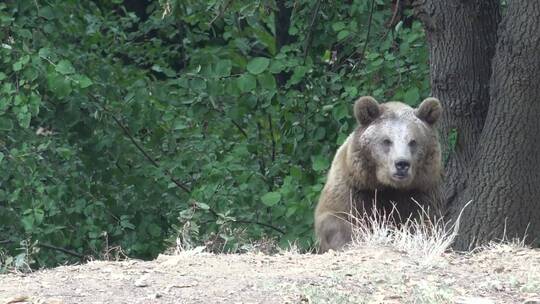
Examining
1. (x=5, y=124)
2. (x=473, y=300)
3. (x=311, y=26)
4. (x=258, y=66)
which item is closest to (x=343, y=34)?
(x=311, y=26)

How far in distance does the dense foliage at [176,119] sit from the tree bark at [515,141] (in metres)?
1.52

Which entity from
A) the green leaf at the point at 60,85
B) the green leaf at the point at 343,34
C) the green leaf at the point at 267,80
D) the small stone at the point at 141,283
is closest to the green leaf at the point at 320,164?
the green leaf at the point at 267,80

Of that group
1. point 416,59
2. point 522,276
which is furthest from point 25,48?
point 522,276

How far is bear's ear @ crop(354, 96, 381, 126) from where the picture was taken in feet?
28.2

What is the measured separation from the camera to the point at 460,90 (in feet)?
29.6

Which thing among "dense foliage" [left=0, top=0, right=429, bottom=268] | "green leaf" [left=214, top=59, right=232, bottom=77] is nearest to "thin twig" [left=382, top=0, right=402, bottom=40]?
"dense foliage" [left=0, top=0, right=429, bottom=268]

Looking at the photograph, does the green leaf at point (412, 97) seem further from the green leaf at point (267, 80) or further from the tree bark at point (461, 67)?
the green leaf at point (267, 80)

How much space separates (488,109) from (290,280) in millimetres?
3500

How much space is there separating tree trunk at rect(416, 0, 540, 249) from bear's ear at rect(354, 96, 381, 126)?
0.74 m

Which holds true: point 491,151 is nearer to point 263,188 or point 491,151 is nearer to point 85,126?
point 263,188

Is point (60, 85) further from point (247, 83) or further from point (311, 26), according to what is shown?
point (311, 26)

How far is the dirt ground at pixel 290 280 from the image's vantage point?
18.2ft

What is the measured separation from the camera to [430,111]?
28.1 feet

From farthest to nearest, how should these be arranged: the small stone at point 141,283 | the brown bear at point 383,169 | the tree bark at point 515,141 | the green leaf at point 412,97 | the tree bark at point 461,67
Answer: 1. the green leaf at point 412,97
2. the tree bark at point 461,67
3. the tree bark at point 515,141
4. the brown bear at point 383,169
5. the small stone at point 141,283
